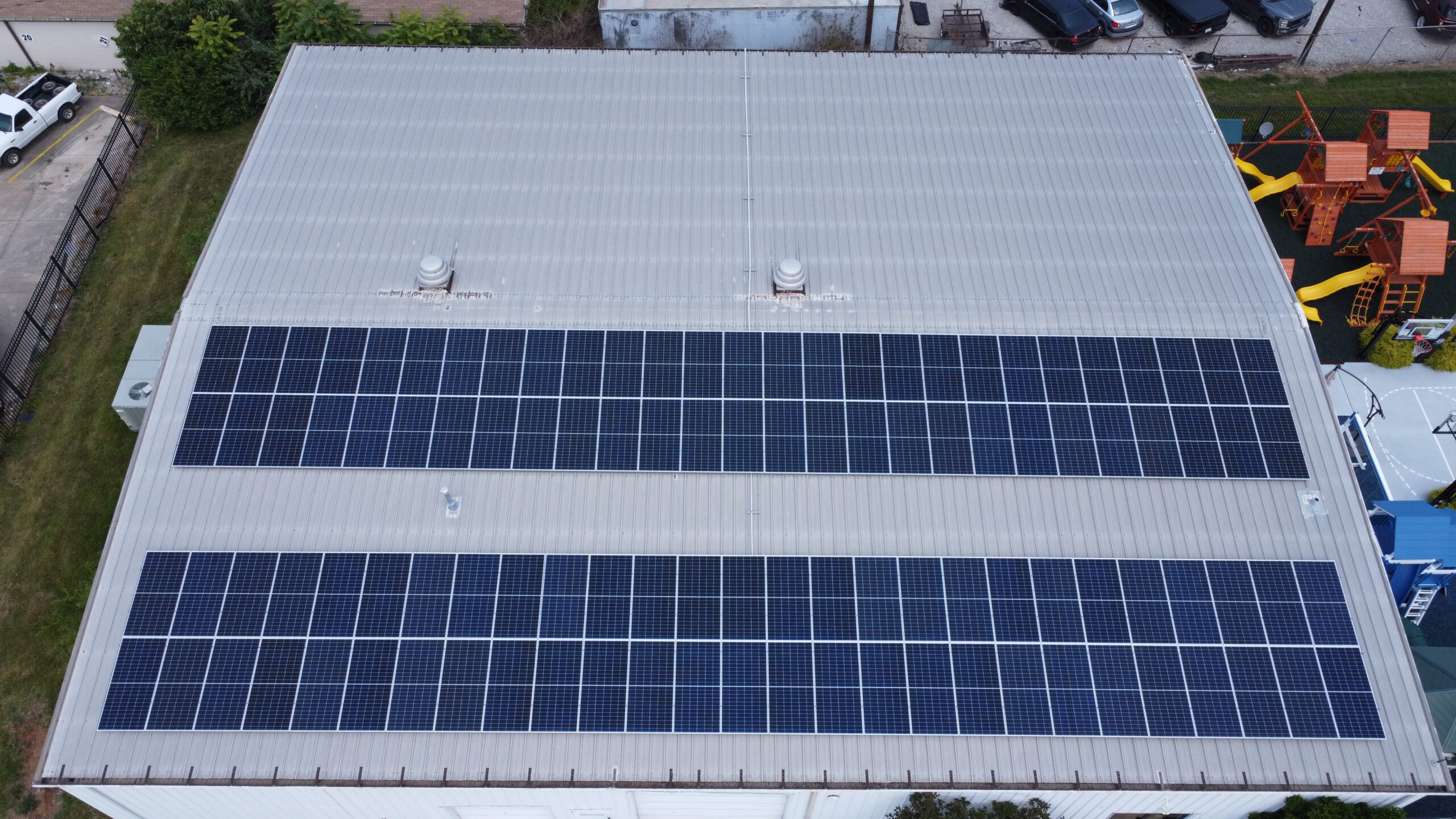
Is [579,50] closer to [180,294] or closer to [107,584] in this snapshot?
[180,294]

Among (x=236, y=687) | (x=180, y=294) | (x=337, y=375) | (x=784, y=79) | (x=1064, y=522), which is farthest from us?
(x=180, y=294)

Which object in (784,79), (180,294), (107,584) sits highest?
(784,79)

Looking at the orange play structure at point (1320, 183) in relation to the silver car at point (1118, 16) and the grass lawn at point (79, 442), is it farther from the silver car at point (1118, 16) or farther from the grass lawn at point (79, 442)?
the grass lawn at point (79, 442)

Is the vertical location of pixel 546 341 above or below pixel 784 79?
below

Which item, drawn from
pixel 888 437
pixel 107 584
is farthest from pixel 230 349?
pixel 888 437

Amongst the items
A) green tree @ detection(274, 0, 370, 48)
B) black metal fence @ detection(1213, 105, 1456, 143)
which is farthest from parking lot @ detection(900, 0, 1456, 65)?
green tree @ detection(274, 0, 370, 48)

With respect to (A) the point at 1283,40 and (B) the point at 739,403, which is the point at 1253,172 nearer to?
(A) the point at 1283,40

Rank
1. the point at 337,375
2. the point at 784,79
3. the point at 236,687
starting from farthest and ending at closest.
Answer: the point at 784,79
the point at 337,375
the point at 236,687
